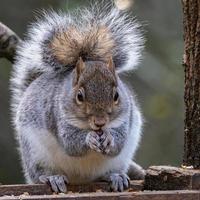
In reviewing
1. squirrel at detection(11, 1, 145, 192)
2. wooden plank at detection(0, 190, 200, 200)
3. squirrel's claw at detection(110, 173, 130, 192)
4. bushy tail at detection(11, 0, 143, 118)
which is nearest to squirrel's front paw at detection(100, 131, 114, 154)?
squirrel at detection(11, 1, 145, 192)

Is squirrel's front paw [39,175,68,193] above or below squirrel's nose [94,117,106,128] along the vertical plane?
below

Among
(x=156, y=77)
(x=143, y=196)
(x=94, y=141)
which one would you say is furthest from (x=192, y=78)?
(x=156, y=77)

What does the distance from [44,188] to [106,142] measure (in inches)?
12.7

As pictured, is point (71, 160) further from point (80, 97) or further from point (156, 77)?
point (156, 77)

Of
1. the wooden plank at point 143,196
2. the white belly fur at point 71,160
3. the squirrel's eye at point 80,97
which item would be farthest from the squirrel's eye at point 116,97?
the wooden plank at point 143,196

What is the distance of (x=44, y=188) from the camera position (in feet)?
13.5

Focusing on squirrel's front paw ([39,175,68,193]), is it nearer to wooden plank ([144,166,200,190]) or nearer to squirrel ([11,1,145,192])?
squirrel ([11,1,145,192])

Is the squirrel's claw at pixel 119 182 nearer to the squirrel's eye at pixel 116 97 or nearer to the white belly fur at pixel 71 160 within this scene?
the white belly fur at pixel 71 160

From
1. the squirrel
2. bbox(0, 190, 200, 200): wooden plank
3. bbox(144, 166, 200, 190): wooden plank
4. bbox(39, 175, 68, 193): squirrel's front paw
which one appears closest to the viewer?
bbox(0, 190, 200, 200): wooden plank

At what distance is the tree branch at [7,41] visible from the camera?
4992mm

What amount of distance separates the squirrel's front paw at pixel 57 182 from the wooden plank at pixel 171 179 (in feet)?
1.19

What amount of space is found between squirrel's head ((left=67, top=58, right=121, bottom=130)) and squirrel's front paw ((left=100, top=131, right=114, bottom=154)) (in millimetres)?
52

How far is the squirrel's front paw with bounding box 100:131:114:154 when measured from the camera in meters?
4.23

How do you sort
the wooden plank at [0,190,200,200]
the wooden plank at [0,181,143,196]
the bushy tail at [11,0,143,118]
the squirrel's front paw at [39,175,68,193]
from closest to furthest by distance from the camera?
the wooden plank at [0,190,200,200], the wooden plank at [0,181,143,196], the squirrel's front paw at [39,175,68,193], the bushy tail at [11,0,143,118]
